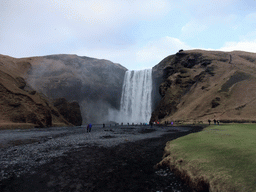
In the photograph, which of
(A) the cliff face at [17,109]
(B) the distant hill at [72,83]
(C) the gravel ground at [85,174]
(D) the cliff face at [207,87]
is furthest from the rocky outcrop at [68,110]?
(C) the gravel ground at [85,174]

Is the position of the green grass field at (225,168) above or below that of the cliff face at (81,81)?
below

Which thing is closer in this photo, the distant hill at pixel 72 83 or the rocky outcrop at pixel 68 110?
the rocky outcrop at pixel 68 110

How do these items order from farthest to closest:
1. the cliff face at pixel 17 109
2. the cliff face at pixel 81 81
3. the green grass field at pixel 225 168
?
the cliff face at pixel 81 81
the cliff face at pixel 17 109
the green grass field at pixel 225 168

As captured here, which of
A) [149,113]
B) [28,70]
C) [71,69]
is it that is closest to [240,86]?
[149,113]

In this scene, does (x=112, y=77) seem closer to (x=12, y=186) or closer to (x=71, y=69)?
(x=71, y=69)

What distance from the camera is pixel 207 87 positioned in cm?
6581

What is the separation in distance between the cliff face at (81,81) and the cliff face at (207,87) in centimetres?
3539

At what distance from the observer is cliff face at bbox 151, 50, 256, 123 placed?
47.9 metres

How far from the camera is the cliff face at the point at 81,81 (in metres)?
97.8

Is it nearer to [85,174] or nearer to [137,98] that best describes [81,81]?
[137,98]

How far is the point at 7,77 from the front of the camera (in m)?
51.3

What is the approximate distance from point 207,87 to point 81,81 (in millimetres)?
76900

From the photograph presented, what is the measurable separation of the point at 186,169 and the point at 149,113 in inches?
3236

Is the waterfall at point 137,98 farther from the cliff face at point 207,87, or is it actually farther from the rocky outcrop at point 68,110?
the rocky outcrop at point 68,110
